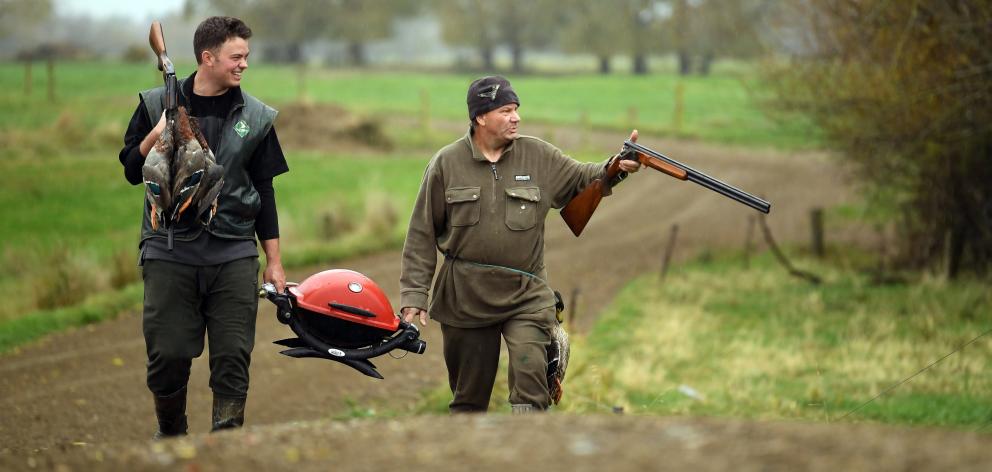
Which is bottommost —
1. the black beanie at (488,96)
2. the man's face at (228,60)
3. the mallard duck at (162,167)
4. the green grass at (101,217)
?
the green grass at (101,217)

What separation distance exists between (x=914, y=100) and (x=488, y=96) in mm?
8619

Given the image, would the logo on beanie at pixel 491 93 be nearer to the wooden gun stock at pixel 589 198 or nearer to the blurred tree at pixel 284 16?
the wooden gun stock at pixel 589 198

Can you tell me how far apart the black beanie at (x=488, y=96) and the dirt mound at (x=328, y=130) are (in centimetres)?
2679

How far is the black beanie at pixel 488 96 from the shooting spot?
272 inches

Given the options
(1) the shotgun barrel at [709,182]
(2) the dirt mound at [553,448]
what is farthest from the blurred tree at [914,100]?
(2) the dirt mound at [553,448]

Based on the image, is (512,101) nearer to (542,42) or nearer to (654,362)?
(654,362)

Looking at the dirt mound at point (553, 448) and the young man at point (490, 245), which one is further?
the young man at point (490, 245)

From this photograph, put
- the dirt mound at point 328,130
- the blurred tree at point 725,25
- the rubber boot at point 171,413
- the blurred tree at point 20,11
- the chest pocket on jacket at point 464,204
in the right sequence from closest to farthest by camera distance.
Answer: the rubber boot at point 171,413
the chest pocket on jacket at point 464,204
the blurred tree at point 725,25
the dirt mound at point 328,130
the blurred tree at point 20,11

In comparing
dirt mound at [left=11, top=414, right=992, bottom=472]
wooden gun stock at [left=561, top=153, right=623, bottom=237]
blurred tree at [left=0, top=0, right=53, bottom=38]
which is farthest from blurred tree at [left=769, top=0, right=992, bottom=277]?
blurred tree at [left=0, top=0, right=53, bottom=38]

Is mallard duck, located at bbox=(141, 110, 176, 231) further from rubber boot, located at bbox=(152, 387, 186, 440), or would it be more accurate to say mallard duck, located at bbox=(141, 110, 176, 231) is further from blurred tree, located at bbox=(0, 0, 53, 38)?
blurred tree, located at bbox=(0, 0, 53, 38)

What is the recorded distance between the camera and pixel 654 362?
39.8 ft

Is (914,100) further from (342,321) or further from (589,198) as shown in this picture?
(342,321)

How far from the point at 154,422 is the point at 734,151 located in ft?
94.6

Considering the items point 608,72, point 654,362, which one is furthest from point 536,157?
point 608,72
